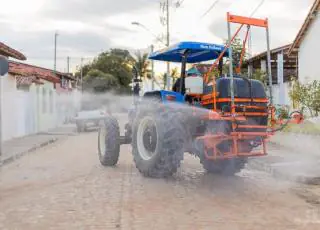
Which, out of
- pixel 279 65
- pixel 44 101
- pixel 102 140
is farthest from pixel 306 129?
pixel 44 101

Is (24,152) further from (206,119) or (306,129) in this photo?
(206,119)

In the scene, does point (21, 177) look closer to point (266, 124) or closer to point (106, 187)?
point (106, 187)

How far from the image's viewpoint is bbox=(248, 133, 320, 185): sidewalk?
408 inches

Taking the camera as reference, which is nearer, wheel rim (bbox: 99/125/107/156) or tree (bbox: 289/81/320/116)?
wheel rim (bbox: 99/125/107/156)

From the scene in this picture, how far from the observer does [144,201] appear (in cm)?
786

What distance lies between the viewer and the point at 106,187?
9.09m

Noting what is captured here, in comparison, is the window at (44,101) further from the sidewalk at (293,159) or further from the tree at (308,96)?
the sidewalk at (293,159)

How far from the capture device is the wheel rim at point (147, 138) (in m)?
9.59

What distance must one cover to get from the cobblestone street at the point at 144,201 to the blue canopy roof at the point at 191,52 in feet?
8.11

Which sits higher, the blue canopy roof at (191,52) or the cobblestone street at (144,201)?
the blue canopy roof at (191,52)

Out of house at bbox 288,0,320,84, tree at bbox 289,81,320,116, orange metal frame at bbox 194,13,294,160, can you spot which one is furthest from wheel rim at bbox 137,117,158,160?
house at bbox 288,0,320,84

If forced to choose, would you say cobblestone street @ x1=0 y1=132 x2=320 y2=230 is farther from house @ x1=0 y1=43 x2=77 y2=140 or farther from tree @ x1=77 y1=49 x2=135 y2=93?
tree @ x1=77 y1=49 x2=135 y2=93

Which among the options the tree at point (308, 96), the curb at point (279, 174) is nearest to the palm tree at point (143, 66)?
the tree at point (308, 96)

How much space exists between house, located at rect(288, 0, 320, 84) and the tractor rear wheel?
52.4ft
